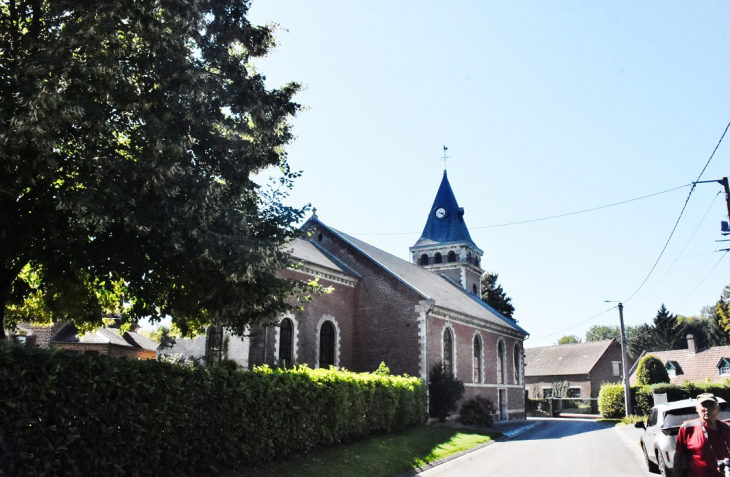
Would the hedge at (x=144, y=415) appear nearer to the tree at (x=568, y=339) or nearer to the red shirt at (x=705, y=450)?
the red shirt at (x=705, y=450)

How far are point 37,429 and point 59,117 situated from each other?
4.47 meters

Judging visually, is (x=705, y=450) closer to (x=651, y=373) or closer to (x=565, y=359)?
(x=651, y=373)

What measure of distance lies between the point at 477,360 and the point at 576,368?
27977 millimetres

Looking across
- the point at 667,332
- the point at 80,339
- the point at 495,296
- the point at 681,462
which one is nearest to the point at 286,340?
the point at 80,339

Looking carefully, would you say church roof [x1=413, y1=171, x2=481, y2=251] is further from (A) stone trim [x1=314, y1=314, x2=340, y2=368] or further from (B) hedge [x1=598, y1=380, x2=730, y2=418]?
(A) stone trim [x1=314, y1=314, x2=340, y2=368]

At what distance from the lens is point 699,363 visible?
5275 cm

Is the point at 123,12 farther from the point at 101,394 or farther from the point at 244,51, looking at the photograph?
the point at 101,394

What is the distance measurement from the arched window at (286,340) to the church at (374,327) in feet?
0.14

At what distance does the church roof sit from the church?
27.2 feet

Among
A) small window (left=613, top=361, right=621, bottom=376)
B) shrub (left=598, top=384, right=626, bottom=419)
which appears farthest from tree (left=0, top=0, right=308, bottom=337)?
small window (left=613, top=361, right=621, bottom=376)

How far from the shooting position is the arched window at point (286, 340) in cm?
2434

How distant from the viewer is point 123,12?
9695 millimetres

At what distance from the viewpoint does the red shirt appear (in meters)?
5.86

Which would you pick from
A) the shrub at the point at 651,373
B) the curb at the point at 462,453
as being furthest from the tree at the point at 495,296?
the curb at the point at 462,453
